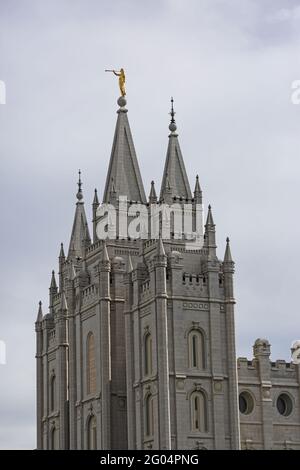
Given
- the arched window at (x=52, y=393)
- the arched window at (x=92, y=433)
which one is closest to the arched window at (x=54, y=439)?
the arched window at (x=52, y=393)

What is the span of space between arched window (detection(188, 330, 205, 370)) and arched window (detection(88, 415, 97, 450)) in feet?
27.7

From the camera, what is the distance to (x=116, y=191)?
278 ft

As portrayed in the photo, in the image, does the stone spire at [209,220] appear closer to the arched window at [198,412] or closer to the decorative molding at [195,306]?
the decorative molding at [195,306]

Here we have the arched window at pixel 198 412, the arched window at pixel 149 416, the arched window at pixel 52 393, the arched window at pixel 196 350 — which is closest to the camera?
the arched window at pixel 198 412

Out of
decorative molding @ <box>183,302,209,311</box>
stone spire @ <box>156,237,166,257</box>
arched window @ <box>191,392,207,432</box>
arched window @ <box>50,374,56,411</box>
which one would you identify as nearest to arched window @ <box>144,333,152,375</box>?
decorative molding @ <box>183,302,209,311</box>

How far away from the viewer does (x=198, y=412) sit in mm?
75750

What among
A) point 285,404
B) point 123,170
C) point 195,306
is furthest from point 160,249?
point 285,404

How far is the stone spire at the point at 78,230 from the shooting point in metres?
91.7

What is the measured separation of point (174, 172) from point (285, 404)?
16389 millimetres

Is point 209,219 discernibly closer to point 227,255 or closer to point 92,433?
point 227,255

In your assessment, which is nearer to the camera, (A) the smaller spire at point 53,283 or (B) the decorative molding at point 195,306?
(B) the decorative molding at point 195,306

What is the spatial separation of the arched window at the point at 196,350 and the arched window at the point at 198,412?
1715 millimetres

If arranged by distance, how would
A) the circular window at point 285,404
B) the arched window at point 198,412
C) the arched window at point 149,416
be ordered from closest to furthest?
the arched window at point 198,412
the arched window at point 149,416
the circular window at point 285,404
